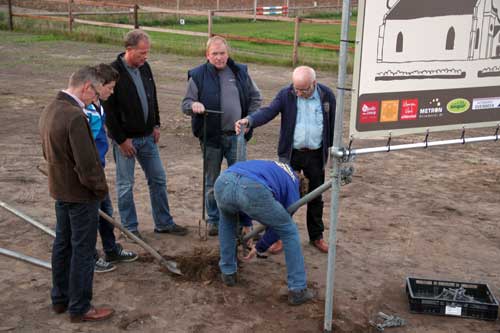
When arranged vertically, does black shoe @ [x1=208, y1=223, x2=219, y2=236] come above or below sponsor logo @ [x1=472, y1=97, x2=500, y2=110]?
below

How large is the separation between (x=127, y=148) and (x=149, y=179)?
50cm

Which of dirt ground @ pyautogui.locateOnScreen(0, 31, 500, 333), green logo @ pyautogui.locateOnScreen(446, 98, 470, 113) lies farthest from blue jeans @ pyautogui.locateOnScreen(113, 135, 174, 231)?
green logo @ pyautogui.locateOnScreen(446, 98, 470, 113)

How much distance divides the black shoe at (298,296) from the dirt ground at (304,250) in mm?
60

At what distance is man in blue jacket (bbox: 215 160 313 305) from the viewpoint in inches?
176

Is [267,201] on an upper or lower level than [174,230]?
upper

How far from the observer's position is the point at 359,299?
5.08 meters

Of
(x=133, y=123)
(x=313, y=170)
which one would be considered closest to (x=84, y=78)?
(x=133, y=123)

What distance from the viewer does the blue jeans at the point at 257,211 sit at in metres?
4.47

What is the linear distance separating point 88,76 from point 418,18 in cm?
216

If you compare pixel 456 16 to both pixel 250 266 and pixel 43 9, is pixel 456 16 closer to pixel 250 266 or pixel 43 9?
pixel 250 266

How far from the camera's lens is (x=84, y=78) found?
4.31m

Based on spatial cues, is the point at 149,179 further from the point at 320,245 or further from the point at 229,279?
the point at 320,245

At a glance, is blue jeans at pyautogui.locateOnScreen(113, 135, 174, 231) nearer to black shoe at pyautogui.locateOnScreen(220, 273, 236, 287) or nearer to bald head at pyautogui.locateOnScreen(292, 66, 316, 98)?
black shoe at pyautogui.locateOnScreen(220, 273, 236, 287)

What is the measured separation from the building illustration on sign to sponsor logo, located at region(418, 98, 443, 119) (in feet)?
0.57
